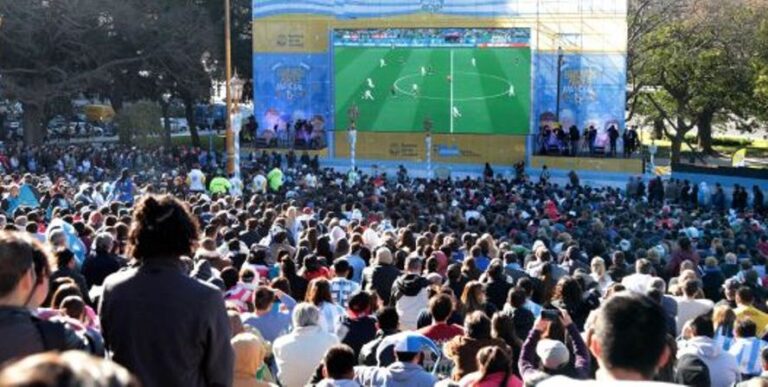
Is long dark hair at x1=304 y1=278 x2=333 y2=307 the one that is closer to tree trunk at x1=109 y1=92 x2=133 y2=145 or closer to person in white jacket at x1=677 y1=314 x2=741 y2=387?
person in white jacket at x1=677 y1=314 x2=741 y2=387

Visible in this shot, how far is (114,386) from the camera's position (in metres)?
2.23

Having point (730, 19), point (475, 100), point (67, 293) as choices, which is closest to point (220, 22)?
point (475, 100)

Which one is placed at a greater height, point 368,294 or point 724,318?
point 368,294

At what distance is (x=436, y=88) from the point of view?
39.5 m

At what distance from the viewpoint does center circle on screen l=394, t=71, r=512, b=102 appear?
3862 cm

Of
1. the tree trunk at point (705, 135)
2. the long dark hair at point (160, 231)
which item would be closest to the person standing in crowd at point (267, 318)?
the long dark hair at point (160, 231)

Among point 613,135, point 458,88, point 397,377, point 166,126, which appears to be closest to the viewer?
point 397,377

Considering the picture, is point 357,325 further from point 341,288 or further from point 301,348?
point 341,288

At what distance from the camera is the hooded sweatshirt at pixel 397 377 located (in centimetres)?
646

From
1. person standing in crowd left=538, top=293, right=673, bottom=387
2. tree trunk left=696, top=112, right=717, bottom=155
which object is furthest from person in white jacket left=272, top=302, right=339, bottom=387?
tree trunk left=696, top=112, right=717, bottom=155

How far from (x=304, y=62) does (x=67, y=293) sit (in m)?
35.2

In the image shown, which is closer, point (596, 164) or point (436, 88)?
point (596, 164)

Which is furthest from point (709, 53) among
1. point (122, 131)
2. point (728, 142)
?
point (122, 131)

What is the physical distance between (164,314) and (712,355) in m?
4.86
